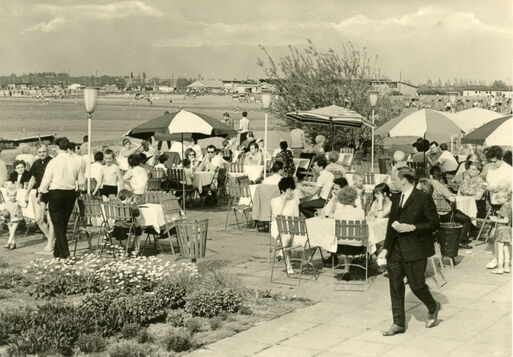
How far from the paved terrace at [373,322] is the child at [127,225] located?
1.13m

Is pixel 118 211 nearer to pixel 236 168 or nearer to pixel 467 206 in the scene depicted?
pixel 467 206

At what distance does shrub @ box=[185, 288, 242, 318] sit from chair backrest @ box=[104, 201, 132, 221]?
2.87 meters

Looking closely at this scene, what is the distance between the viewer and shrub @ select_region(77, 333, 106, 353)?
7.28 metres

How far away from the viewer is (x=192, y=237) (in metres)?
10.6

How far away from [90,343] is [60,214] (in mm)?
4468

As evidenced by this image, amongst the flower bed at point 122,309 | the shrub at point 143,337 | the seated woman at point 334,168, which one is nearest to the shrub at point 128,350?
the flower bed at point 122,309

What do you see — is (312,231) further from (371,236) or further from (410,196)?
(410,196)

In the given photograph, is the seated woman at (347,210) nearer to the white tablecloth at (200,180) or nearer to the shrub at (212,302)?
the shrub at (212,302)

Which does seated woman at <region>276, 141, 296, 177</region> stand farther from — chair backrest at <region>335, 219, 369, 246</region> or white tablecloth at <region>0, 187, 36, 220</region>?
chair backrest at <region>335, 219, 369, 246</region>

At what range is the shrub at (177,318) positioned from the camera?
814 centimetres

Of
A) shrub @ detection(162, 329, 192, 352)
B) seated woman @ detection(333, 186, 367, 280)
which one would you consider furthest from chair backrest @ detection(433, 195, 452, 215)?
shrub @ detection(162, 329, 192, 352)

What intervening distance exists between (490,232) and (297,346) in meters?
7.16

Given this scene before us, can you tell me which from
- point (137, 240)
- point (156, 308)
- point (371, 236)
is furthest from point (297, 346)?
point (137, 240)

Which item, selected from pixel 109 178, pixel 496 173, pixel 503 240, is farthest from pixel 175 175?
pixel 503 240
